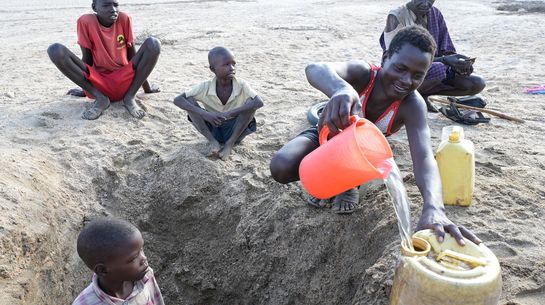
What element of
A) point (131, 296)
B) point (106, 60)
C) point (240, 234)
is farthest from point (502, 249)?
point (106, 60)

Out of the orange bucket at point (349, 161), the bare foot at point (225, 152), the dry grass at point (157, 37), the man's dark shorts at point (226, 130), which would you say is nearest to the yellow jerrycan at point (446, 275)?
the orange bucket at point (349, 161)

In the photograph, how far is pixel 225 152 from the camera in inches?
131

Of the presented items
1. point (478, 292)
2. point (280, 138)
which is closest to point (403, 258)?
point (478, 292)

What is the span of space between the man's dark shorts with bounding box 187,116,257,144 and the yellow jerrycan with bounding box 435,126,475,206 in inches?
50.3

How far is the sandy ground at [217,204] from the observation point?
248 centimetres

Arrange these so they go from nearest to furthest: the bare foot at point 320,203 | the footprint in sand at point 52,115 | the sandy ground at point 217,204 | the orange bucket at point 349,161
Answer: the orange bucket at point 349,161 < the sandy ground at point 217,204 < the bare foot at point 320,203 < the footprint in sand at point 52,115

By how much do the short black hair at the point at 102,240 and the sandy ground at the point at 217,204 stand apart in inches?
27.8

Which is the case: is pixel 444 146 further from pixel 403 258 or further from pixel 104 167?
pixel 104 167

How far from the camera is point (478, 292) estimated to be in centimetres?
152

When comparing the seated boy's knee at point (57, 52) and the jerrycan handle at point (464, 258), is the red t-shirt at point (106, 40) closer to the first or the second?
the seated boy's knee at point (57, 52)

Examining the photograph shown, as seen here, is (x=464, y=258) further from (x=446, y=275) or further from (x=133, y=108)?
(x=133, y=108)

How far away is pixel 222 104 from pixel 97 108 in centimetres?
97

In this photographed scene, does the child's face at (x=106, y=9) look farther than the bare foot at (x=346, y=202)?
Yes

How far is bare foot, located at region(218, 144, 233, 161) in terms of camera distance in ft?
10.8
